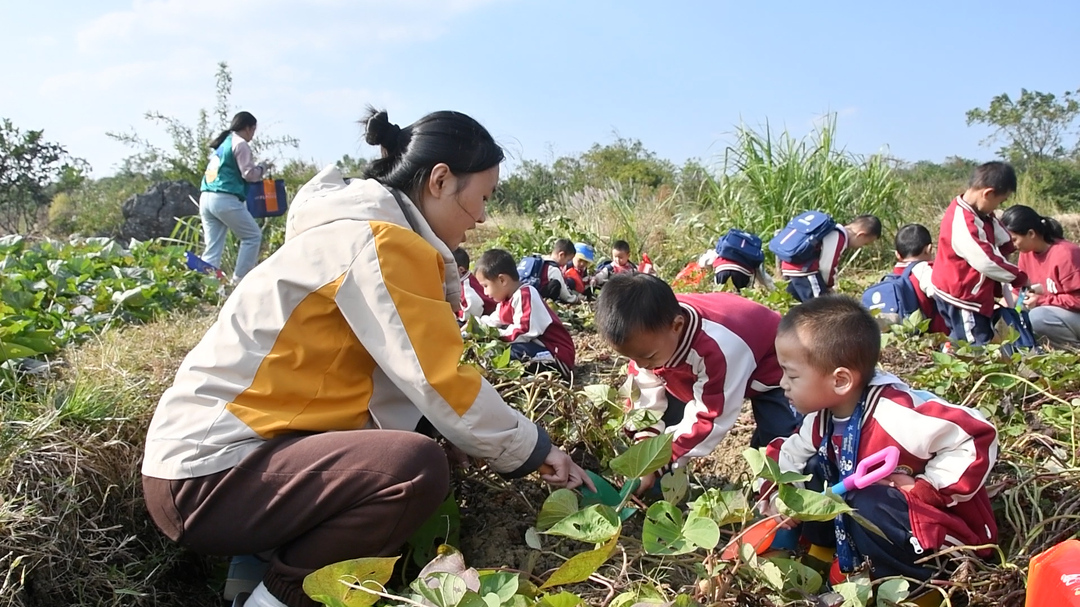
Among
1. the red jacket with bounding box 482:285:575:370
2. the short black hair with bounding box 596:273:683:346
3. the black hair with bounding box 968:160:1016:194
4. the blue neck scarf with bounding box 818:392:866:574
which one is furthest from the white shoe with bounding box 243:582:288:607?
the black hair with bounding box 968:160:1016:194

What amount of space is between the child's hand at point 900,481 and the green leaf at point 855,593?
233mm

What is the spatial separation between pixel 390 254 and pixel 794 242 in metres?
3.79

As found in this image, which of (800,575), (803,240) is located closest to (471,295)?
(803,240)

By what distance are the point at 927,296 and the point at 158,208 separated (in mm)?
10098

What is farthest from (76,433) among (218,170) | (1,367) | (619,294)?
(218,170)

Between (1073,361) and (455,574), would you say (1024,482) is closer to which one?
(1073,361)

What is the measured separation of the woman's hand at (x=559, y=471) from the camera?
1.79 metres

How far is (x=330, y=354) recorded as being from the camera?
1645 millimetres

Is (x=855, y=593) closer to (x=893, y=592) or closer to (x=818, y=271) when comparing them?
(x=893, y=592)

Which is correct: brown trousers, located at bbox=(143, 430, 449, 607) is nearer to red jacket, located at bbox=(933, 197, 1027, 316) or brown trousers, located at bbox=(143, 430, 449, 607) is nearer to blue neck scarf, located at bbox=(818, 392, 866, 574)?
blue neck scarf, located at bbox=(818, 392, 866, 574)

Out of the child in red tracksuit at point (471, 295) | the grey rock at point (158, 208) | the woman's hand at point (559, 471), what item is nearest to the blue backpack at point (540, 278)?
the child in red tracksuit at point (471, 295)

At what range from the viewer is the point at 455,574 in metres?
1.38

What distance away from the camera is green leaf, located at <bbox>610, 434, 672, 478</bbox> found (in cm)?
179

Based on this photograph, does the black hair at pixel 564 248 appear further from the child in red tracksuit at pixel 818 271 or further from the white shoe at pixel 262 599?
the white shoe at pixel 262 599
